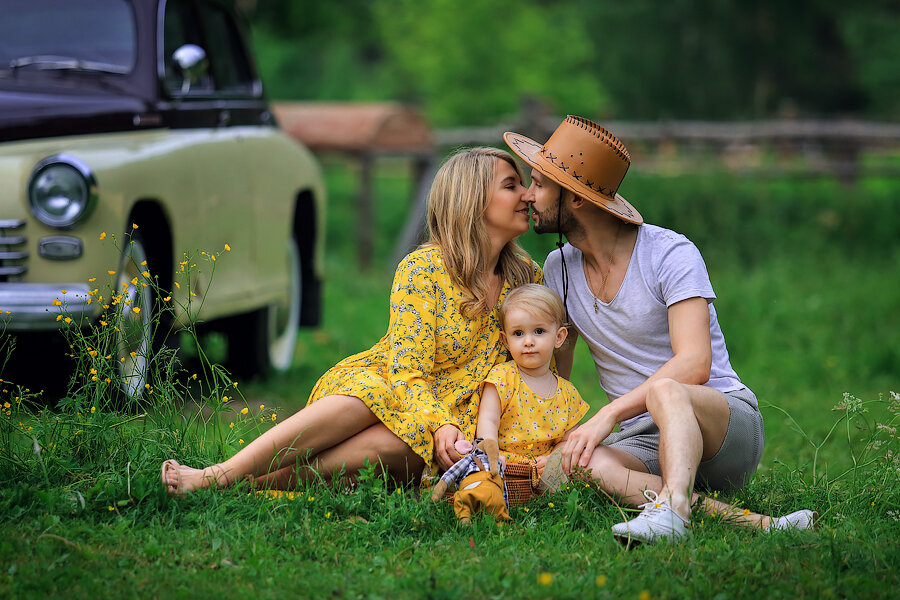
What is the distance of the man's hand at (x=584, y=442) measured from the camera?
3430 mm

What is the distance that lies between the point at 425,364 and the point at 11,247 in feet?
6.20

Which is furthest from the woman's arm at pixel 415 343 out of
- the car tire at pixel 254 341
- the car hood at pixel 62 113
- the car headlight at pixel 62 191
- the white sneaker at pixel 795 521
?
the car tire at pixel 254 341

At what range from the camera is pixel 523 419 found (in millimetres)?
3705

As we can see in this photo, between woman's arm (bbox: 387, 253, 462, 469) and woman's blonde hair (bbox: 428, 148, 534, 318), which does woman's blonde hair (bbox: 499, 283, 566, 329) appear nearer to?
woman's blonde hair (bbox: 428, 148, 534, 318)

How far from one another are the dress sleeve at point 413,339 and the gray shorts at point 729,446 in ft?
2.18

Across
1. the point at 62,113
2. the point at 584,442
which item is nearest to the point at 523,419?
the point at 584,442

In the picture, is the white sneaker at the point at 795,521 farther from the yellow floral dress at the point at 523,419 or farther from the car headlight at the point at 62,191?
the car headlight at the point at 62,191

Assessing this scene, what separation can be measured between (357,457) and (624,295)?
111cm

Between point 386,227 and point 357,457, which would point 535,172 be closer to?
point 357,457

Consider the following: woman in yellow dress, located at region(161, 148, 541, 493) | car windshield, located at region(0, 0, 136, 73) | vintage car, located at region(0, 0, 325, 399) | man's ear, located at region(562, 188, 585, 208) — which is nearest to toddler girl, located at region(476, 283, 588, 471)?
woman in yellow dress, located at region(161, 148, 541, 493)

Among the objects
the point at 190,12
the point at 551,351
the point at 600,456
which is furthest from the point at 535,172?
the point at 190,12

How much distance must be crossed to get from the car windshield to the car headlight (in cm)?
97

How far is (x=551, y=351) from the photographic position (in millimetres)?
3748

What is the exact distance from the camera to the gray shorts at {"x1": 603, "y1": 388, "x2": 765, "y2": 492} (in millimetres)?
3584
